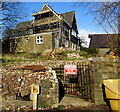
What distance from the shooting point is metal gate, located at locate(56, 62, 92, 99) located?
4.52 metres

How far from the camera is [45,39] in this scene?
15750 mm

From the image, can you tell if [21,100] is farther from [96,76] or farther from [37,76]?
[96,76]

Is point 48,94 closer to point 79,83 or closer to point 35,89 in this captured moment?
point 35,89

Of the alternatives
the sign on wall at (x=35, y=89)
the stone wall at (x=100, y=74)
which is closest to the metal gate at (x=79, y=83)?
the stone wall at (x=100, y=74)

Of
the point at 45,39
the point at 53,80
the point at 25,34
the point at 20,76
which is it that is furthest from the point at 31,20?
the point at 53,80

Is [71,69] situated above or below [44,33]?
below

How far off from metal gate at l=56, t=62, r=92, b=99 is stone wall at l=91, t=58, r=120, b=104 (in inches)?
15.9

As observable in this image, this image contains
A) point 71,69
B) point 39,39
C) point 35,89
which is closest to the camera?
point 35,89

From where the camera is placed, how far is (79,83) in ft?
16.4

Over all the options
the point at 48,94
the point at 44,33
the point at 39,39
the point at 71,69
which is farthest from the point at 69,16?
the point at 48,94

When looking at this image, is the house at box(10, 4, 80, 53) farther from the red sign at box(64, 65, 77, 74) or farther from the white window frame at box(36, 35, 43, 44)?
the red sign at box(64, 65, 77, 74)

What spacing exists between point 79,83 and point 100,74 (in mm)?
1343

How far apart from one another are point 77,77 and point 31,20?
17794 mm

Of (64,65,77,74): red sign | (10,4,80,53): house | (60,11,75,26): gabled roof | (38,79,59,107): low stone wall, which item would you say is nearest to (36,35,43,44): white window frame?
(10,4,80,53): house
